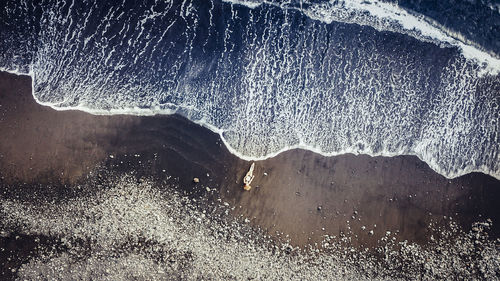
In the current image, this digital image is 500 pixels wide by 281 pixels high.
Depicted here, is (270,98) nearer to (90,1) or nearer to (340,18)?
(340,18)

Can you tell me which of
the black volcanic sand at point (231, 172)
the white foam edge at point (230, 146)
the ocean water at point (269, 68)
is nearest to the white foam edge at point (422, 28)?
the ocean water at point (269, 68)

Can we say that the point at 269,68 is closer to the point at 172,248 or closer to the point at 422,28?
the point at 422,28

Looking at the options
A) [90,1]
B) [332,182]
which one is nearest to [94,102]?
[90,1]

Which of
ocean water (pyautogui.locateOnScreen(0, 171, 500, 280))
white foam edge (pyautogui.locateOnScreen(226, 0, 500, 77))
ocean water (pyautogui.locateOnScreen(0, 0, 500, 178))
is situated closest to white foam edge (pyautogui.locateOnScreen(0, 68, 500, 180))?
ocean water (pyautogui.locateOnScreen(0, 0, 500, 178))

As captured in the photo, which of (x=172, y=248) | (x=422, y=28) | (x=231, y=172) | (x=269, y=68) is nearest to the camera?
(x=172, y=248)

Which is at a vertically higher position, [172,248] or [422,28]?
[422,28]

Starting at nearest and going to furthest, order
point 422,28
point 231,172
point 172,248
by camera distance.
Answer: point 172,248, point 231,172, point 422,28

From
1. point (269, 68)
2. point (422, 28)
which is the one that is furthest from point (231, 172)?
point (422, 28)

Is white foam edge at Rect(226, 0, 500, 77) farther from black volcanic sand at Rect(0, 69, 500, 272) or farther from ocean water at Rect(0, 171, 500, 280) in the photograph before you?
ocean water at Rect(0, 171, 500, 280)

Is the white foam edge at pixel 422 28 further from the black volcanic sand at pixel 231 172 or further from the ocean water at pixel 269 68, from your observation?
→ the black volcanic sand at pixel 231 172
